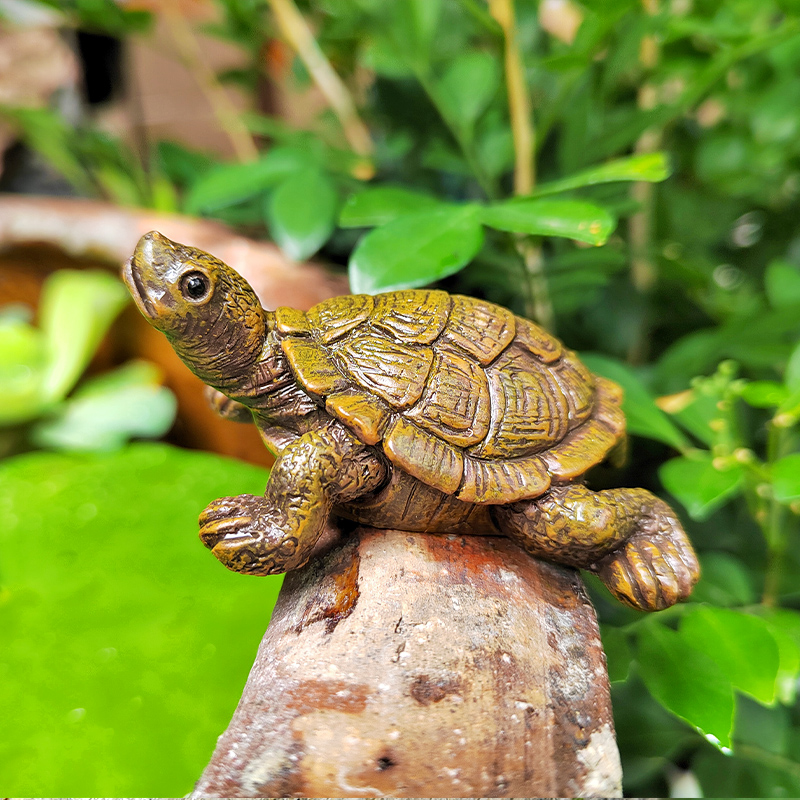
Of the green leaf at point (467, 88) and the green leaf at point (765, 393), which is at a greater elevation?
the green leaf at point (467, 88)

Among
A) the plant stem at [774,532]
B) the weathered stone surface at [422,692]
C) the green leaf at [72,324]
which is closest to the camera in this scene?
the weathered stone surface at [422,692]

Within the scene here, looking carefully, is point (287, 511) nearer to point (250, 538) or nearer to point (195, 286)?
point (250, 538)

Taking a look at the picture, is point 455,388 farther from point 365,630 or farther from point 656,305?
point 656,305

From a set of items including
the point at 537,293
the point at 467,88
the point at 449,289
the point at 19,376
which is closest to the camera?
the point at 467,88

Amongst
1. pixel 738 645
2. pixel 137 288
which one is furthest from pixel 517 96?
pixel 738 645

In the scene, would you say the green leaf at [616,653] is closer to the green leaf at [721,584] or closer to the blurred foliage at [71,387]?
the green leaf at [721,584]

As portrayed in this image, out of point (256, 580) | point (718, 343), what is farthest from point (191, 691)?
point (718, 343)

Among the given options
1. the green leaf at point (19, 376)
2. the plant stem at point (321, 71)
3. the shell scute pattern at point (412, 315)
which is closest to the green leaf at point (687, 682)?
the shell scute pattern at point (412, 315)
